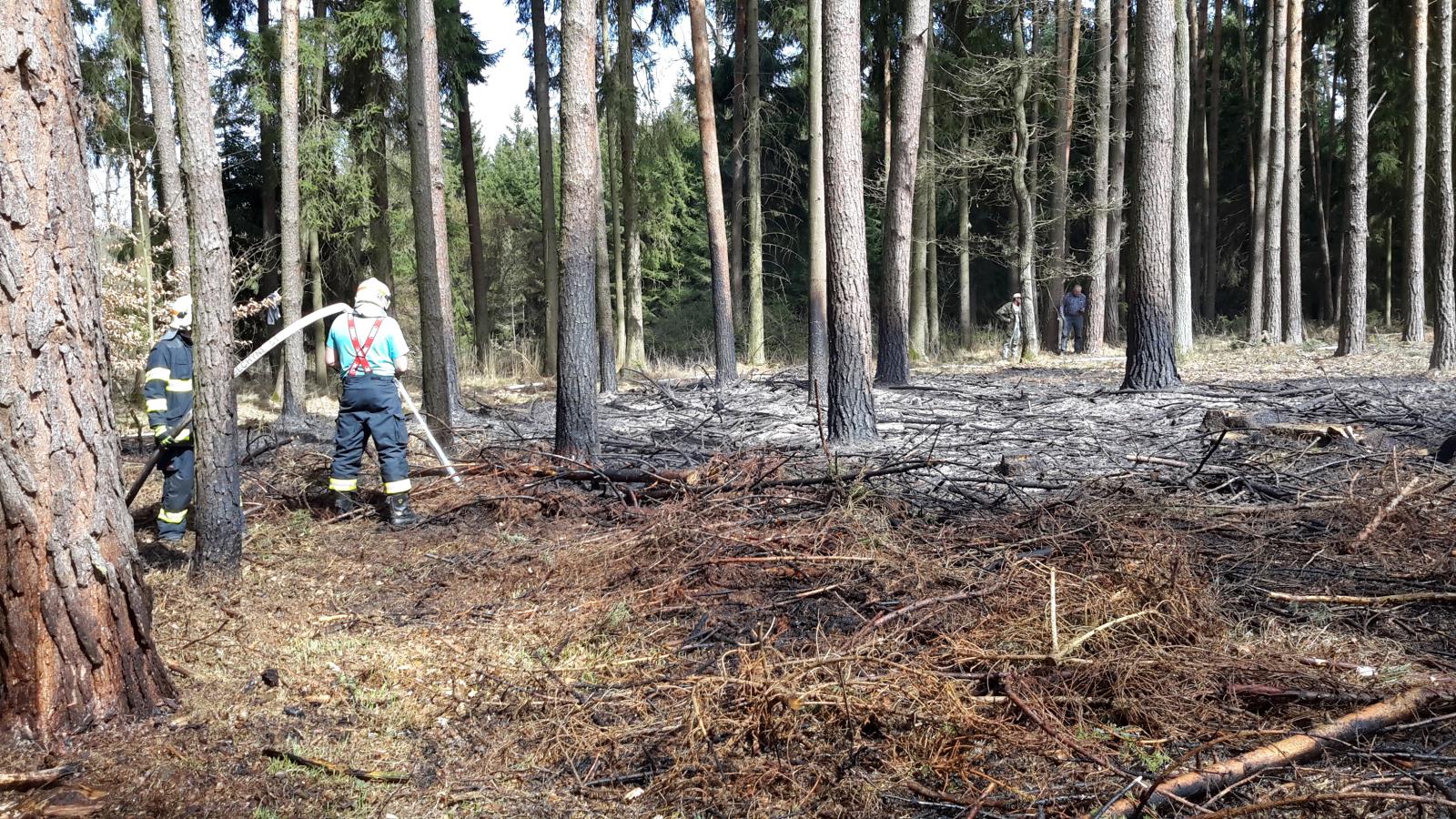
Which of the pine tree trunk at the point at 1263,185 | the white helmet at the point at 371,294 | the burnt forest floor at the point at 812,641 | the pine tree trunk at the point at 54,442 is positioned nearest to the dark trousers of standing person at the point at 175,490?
the burnt forest floor at the point at 812,641

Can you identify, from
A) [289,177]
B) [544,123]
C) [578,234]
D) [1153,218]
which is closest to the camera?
[578,234]

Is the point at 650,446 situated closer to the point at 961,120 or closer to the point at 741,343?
the point at 961,120

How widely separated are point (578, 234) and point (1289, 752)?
7.16 m

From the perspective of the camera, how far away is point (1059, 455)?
28.7ft

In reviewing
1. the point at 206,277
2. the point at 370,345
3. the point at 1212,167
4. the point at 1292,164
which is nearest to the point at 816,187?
the point at 370,345

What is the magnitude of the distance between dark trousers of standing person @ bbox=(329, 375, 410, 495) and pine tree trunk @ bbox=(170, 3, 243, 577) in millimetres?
1783

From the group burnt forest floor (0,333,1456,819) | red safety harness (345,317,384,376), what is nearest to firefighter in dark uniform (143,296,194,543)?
burnt forest floor (0,333,1456,819)

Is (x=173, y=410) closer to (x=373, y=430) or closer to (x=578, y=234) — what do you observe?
(x=373, y=430)

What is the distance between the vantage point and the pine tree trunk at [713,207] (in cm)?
1628

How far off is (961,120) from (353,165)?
13810mm

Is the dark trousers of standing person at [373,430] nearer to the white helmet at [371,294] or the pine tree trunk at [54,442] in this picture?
the white helmet at [371,294]

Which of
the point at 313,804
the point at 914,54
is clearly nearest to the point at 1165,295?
the point at 914,54

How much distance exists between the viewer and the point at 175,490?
723 centimetres

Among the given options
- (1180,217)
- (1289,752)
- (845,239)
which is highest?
(1180,217)
